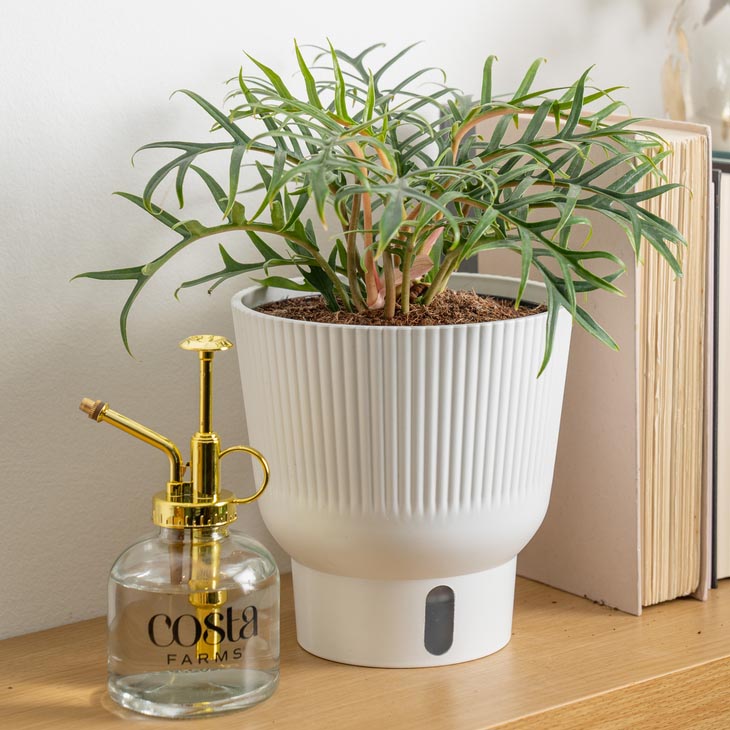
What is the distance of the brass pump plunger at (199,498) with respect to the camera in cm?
60

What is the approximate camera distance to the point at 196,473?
0.61 m

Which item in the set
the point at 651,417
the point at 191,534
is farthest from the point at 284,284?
the point at 651,417

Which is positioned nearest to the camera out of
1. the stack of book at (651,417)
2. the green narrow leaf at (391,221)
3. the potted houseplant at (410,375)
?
the green narrow leaf at (391,221)

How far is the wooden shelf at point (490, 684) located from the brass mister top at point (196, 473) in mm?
117

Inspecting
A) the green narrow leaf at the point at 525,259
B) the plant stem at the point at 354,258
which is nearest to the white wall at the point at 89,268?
the plant stem at the point at 354,258

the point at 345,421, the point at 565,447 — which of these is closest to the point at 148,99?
the point at 345,421

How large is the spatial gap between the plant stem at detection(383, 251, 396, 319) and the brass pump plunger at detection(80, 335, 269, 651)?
0.32 feet

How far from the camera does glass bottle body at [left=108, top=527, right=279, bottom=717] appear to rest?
60 cm

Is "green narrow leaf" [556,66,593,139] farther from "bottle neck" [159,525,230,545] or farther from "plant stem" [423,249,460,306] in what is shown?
"bottle neck" [159,525,230,545]

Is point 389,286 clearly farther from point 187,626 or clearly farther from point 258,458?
point 187,626

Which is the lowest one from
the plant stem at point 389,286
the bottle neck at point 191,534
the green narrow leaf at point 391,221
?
the bottle neck at point 191,534

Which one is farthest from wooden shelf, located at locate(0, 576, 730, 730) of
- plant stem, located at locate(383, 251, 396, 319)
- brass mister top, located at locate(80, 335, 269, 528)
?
plant stem, located at locate(383, 251, 396, 319)

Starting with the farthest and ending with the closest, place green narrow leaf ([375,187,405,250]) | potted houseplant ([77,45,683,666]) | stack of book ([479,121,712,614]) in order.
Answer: stack of book ([479,121,712,614]) → potted houseplant ([77,45,683,666]) → green narrow leaf ([375,187,405,250])

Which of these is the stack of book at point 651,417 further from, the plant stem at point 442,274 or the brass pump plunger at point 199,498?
the brass pump plunger at point 199,498
